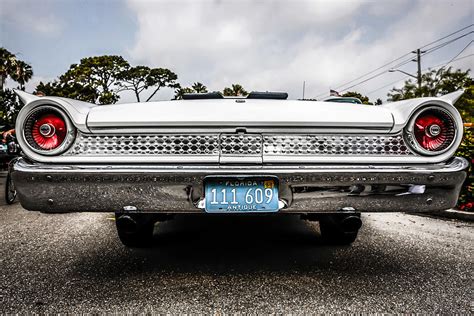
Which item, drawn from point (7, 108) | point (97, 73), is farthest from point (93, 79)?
point (7, 108)

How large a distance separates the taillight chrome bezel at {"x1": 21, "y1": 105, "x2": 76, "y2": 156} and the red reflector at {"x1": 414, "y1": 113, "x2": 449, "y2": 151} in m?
1.84

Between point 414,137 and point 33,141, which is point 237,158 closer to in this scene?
point 414,137

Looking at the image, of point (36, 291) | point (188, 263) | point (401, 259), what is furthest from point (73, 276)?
point (401, 259)

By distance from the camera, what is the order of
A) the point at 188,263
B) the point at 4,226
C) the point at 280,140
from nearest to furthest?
the point at 280,140 < the point at 188,263 < the point at 4,226

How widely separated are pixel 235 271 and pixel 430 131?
138cm

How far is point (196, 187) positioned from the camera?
1.72m

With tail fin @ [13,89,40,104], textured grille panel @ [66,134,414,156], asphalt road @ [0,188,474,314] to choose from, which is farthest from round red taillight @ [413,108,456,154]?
tail fin @ [13,89,40,104]

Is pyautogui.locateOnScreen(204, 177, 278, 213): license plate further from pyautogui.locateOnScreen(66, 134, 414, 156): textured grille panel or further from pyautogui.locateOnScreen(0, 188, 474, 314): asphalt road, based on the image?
pyautogui.locateOnScreen(0, 188, 474, 314): asphalt road

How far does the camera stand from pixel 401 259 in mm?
2512

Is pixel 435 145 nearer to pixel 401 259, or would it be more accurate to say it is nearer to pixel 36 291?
pixel 401 259

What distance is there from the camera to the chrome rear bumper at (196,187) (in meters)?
1.72

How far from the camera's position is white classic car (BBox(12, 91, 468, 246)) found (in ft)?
5.64

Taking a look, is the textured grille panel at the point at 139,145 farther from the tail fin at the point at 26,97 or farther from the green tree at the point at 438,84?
the green tree at the point at 438,84

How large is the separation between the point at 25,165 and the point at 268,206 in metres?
1.26
